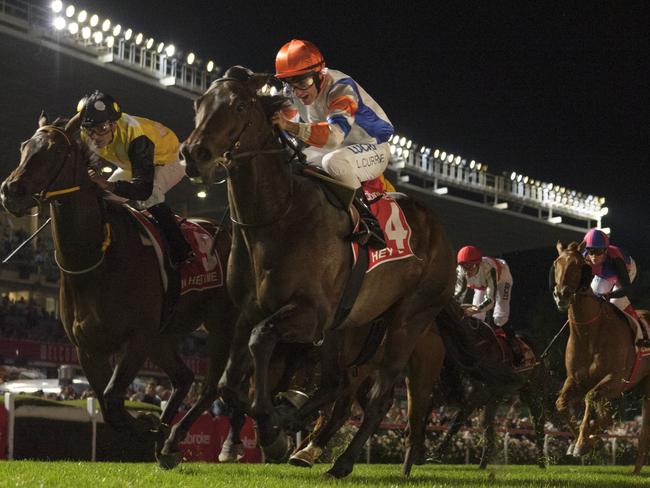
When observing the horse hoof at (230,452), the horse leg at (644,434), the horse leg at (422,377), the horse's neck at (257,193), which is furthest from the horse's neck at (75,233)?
the horse leg at (644,434)

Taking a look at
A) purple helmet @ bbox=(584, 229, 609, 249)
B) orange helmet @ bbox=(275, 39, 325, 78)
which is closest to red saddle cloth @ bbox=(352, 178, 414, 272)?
orange helmet @ bbox=(275, 39, 325, 78)

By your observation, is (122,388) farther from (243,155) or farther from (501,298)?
(501,298)

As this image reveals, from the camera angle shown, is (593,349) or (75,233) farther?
(593,349)

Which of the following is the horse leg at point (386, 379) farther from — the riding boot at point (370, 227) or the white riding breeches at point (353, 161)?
the white riding breeches at point (353, 161)

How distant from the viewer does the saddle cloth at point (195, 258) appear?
6.12m

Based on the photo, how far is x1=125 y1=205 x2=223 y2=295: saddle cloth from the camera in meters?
6.12

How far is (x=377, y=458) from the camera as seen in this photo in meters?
13.0

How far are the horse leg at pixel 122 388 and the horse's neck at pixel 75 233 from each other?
0.57 meters

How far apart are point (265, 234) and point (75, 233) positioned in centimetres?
137

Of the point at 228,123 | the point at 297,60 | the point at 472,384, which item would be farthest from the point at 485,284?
the point at 228,123

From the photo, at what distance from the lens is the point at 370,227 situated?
5500mm

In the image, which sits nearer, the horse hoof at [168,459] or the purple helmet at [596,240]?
the horse hoof at [168,459]

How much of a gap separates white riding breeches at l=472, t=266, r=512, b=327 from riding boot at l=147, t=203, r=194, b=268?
5.02 m

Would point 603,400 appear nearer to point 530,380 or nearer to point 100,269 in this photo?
point 530,380
